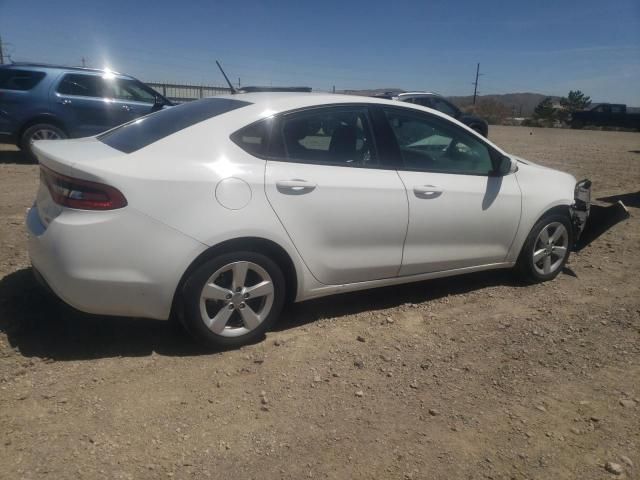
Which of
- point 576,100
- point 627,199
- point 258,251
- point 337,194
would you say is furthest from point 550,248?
point 576,100

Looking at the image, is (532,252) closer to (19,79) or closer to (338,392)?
(338,392)

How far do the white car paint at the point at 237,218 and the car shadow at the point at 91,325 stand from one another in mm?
372

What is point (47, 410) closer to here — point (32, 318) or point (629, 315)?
point (32, 318)

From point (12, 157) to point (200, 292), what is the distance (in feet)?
30.9

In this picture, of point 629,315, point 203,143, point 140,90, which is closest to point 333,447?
point 203,143

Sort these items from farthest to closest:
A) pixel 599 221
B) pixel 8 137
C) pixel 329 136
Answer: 1. pixel 8 137
2. pixel 599 221
3. pixel 329 136

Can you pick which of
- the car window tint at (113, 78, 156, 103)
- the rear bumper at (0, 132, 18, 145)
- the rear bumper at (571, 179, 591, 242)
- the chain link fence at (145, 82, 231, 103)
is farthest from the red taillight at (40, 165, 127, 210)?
the chain link fence at (145, 82, 231, 103)

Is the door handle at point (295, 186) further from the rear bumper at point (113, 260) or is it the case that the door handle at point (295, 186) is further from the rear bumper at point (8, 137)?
the rear bumper at point (8, 137)

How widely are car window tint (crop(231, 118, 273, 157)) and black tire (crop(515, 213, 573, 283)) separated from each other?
250cm

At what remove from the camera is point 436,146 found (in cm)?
413

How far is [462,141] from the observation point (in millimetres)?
4199

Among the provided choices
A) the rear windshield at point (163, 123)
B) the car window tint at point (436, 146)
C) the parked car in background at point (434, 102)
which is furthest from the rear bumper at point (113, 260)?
the parked car in background at point (434, 102)

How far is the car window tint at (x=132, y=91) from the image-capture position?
10.5m

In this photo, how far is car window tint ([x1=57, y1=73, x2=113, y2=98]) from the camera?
32.4 feet
